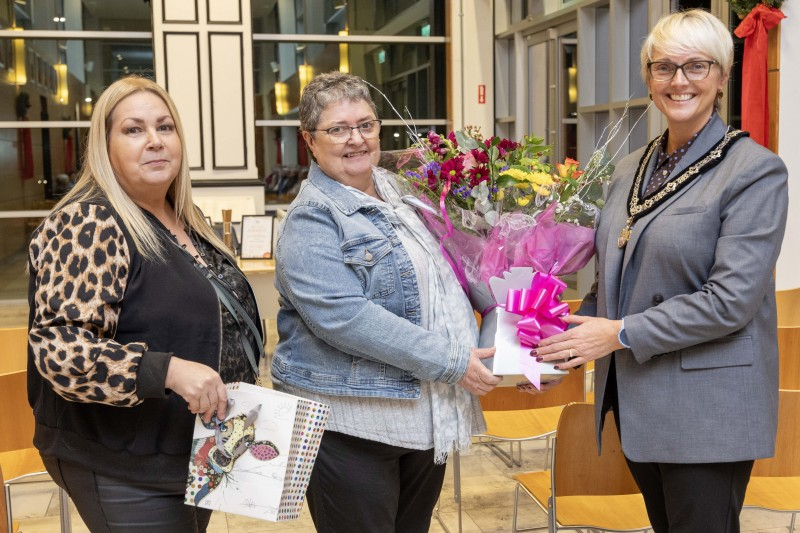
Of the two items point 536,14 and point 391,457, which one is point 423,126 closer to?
point 536,14

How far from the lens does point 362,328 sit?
187cm

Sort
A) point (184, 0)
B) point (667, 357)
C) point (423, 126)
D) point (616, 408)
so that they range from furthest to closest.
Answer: point (423, 126) → point (184, 0) → point (616, 408) → point (667, 357)

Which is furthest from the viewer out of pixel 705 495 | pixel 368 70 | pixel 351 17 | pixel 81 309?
pixel 368 70

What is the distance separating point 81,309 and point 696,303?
4.21 feet

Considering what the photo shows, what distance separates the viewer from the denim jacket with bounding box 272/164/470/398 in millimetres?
1890

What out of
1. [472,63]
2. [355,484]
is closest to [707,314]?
[355,484]

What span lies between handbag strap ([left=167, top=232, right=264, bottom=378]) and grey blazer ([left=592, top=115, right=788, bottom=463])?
2.89ft

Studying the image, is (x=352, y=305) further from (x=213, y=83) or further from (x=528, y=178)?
(x=213, y=83)

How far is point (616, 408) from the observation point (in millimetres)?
2100

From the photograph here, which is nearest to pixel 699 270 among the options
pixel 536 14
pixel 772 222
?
pixel 772 222

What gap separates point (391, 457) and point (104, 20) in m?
9.38

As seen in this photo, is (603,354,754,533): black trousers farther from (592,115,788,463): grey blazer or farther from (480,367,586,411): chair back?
(480,367,586,411): chair back

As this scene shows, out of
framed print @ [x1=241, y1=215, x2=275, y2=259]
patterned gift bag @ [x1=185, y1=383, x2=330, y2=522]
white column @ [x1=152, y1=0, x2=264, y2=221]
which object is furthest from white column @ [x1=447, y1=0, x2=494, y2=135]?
patterned gift bag @ [x1=185, y1=383, x2=330, y2=522]

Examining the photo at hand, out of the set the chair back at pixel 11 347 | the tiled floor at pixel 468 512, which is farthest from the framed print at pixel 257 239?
the chair back at pixel 11 347
